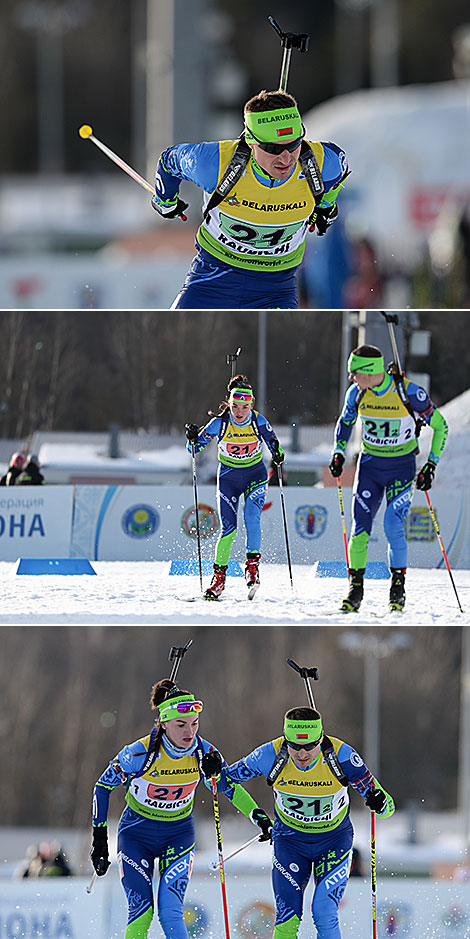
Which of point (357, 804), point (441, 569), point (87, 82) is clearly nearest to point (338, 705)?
point (357, 804)

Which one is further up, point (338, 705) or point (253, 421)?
point (253, 421)

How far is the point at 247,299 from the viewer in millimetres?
8555

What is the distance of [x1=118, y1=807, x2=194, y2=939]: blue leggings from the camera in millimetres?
8406

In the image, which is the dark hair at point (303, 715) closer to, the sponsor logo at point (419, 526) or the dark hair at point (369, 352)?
the dark hair at point (369, 352)

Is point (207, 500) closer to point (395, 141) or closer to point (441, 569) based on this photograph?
point (441, 569)

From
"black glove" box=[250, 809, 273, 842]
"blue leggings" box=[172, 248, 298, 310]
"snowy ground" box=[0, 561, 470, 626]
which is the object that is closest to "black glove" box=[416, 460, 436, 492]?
"snowy ground" box=[0, 561, 470, 626]

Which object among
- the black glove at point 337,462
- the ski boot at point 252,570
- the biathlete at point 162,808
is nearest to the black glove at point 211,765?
the biathlete at point 162,808

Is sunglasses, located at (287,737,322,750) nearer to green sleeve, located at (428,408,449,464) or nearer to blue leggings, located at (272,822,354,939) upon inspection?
blue leggings, located at (272,822,354,939)

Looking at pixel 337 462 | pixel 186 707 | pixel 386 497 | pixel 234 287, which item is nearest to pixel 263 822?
pixel 186 707

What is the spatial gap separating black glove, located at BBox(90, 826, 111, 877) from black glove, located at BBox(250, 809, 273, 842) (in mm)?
782

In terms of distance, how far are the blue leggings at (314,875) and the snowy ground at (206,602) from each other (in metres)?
1.19

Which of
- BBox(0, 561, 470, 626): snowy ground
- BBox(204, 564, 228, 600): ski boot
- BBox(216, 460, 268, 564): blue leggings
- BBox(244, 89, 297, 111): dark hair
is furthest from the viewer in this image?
BBox(204, 564, 228, 600): ski boot

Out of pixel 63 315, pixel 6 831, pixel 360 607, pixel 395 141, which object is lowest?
pixel 6 831

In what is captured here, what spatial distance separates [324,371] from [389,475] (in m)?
4.51
